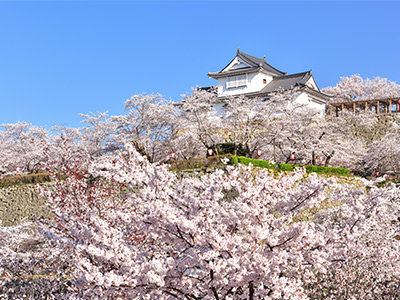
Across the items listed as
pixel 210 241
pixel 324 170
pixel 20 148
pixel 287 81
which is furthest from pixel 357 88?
pixel 210 241

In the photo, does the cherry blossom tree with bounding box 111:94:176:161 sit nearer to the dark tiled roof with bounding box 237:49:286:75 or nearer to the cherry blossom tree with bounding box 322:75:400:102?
the dark tiled roof with bounding box 237:49:286:75

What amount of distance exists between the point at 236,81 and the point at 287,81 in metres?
4.58

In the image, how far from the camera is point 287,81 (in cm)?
3569

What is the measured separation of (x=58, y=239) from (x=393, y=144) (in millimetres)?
27072

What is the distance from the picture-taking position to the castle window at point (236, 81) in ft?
118

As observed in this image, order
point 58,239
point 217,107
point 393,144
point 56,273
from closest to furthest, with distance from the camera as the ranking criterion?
point 58,239
point 56,273
point 393,144
point 217,107

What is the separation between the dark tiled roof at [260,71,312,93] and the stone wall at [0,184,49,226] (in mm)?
20646

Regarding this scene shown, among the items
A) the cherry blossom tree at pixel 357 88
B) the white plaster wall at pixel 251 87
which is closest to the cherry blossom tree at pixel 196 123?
the white plaster wall at pixel 251 87

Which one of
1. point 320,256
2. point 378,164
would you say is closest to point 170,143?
point 378,164

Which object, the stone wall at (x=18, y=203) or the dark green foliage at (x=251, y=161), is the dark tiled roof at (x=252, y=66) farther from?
the stone wall at (x=18, y=203)

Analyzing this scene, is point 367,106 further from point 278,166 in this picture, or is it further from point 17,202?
point 17,202

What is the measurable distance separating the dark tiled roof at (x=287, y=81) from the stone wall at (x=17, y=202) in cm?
2065

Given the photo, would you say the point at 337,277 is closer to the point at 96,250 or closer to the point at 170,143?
the point at 96,250

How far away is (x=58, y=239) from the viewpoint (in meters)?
5.61
